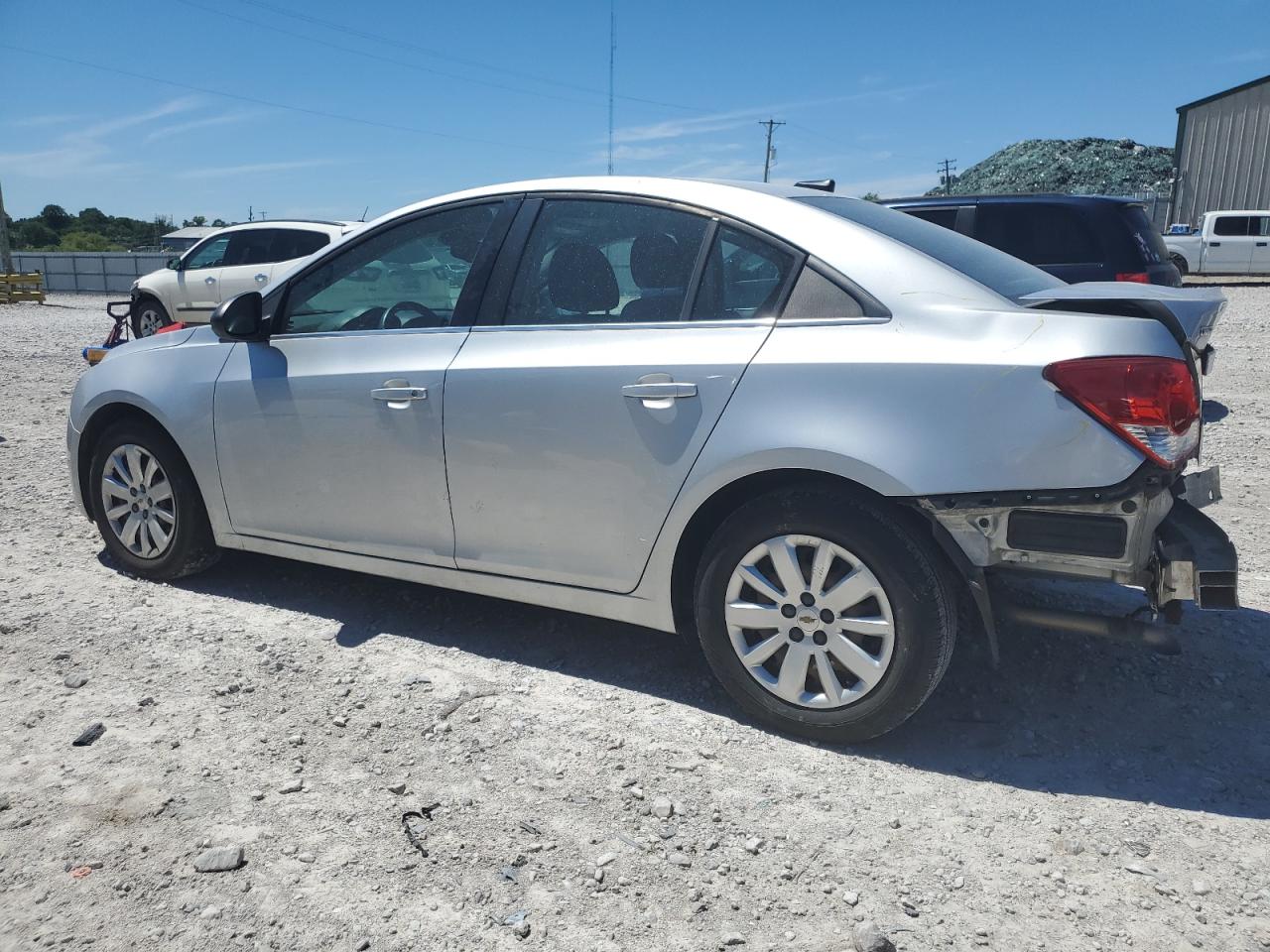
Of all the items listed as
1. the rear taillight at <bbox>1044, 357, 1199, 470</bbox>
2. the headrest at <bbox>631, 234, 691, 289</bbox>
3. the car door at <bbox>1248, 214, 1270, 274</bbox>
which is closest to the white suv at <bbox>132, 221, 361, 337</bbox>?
the headrest at <bbox>631, 234, 691, 289</bbox>

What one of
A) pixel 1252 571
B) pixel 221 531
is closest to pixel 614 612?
pixel 221 531

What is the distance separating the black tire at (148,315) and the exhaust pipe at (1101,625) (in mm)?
15701

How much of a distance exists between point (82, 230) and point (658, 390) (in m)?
88.7

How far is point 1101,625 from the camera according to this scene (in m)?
2.96

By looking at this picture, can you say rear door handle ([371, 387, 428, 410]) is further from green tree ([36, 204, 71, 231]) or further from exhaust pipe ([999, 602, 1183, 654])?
green tree ([36, 204, 71, 231])

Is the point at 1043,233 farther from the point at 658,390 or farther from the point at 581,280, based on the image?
the point at 658,390

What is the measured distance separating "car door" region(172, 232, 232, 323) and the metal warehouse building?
3360cm

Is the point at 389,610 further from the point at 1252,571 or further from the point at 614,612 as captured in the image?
the point at 1252,571

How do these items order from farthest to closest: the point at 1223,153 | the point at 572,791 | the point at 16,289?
the point at 1223,153 → the point at 16,289 → the point at 572,791

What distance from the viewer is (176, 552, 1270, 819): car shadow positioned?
3041 mm

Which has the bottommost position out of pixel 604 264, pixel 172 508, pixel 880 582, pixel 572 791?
pixel 572 791

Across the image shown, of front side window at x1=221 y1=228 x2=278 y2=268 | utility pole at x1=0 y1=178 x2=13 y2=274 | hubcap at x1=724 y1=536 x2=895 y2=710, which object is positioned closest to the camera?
hubcap at x1=724 y1=536 x2=895 y2=710

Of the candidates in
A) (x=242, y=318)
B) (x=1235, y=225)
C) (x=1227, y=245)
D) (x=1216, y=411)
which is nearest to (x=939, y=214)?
(x=1216, y=411)

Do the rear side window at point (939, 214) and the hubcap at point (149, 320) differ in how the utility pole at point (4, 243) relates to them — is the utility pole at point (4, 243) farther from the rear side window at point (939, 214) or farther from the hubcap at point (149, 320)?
the rear side window at point (939, 214)
